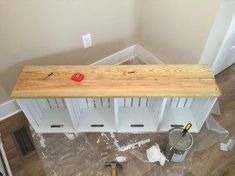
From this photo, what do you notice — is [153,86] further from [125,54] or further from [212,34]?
[125,54]

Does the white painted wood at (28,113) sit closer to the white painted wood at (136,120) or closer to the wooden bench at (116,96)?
the wooden bench at (116,96)

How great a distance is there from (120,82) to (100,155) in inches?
18.7

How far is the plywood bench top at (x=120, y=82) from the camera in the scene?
46.3 inches

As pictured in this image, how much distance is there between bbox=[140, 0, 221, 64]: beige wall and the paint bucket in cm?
50

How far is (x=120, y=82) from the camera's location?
122 cm

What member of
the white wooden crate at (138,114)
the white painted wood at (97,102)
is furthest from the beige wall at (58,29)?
the white wooden crate at (138,114)

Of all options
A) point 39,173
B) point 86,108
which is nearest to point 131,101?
point 86,108

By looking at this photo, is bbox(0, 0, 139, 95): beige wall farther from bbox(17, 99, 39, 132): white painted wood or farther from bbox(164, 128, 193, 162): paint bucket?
bbox(164, 128, 193, 162): paint bucket

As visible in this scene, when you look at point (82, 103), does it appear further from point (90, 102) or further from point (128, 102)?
point (128, 102)

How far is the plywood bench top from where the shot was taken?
1175mm

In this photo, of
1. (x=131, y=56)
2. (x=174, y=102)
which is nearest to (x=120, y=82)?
(x=174, y=102)

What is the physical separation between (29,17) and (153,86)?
764 millimetres

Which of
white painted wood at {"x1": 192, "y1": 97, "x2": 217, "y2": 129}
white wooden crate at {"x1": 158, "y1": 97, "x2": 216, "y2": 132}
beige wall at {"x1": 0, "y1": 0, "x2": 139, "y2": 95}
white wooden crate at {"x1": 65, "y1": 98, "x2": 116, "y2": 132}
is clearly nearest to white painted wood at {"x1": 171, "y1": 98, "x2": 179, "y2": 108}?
white wooden crate at {"x1": 158, "y1": 97, "x2": 216, "y2": 132}

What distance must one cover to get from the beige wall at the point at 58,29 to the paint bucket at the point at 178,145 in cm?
81
